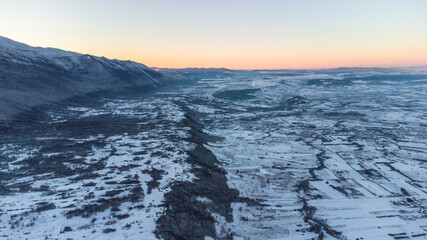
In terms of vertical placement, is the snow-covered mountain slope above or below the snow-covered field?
above

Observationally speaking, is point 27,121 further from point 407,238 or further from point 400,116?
point 400,116

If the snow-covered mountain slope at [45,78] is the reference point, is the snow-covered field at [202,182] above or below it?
below

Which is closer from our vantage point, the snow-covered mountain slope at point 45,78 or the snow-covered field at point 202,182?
the snow-covered field at point 202,182

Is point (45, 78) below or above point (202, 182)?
above

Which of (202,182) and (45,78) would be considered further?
(45,78)

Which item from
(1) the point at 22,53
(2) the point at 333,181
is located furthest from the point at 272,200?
(1) the point at 22,53
